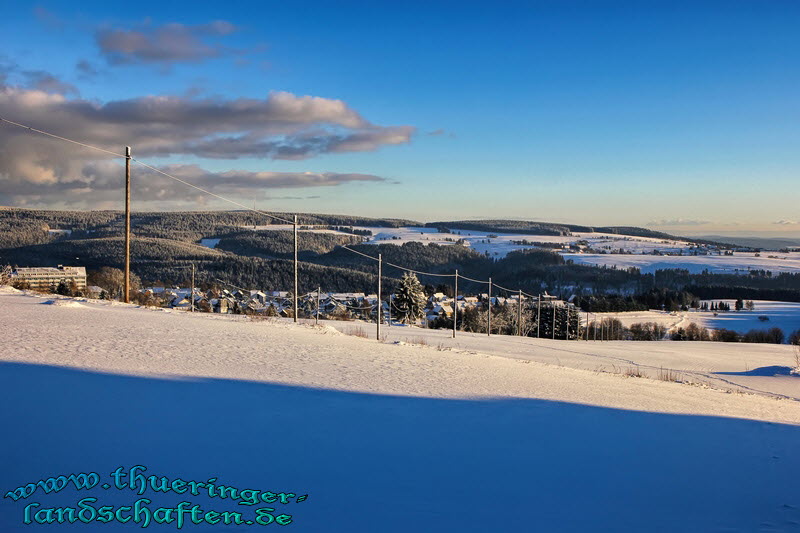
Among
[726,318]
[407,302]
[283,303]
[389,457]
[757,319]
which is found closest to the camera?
[389,457]

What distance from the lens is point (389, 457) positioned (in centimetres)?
511

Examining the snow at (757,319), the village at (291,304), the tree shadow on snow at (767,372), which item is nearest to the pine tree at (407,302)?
the village at (291,304)

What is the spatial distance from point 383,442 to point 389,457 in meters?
0.36

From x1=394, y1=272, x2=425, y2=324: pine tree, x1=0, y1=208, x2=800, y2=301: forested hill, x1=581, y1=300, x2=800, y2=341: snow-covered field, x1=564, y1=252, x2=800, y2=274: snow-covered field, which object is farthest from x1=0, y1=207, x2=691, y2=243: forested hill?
x1=564, y1=252, x2=800, y2=274: snow-covered field

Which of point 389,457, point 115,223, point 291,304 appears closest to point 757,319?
point 291,304

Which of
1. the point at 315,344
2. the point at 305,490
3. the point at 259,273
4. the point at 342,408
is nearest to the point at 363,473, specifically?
the point at 305,490

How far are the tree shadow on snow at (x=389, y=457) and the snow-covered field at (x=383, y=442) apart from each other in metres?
0.02

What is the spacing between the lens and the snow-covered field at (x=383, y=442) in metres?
4.27

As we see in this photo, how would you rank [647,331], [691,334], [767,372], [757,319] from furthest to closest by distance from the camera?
[757,319] < [647,331] < [691,334] < [767,372]

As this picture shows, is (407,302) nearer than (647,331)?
Yes

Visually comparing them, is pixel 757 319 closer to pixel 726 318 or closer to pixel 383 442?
pixel 726 318

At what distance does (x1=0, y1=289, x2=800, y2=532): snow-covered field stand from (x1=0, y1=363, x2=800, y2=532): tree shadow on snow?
0.02 metres

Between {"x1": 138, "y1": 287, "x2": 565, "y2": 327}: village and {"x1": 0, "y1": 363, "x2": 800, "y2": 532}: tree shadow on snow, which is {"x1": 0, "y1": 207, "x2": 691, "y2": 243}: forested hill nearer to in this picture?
{"x1": 138, "y1": 287, "x2": 565, "y2": 327}: village

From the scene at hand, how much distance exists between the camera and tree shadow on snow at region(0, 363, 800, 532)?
418 centimetres
